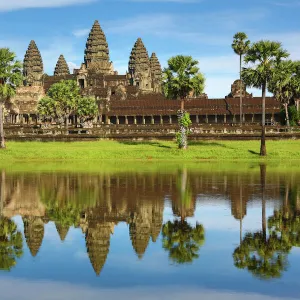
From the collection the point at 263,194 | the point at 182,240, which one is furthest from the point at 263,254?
the point at 263,194

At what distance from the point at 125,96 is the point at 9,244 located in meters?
117

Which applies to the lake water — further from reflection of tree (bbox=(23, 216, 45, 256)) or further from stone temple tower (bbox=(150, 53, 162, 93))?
stone temple tower (bbox=(150, 53, 162, 93))

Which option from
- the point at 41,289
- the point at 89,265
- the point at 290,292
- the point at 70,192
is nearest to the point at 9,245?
the point at 89,265

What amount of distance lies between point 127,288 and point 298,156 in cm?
4455

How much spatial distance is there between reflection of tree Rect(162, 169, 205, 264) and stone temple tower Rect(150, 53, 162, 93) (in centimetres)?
15810

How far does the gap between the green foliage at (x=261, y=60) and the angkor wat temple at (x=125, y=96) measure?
1757 inches

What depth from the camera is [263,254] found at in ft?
54.2

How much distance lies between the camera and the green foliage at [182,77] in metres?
61.3

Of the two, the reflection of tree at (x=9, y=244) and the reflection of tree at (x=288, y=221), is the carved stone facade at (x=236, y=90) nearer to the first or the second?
the reflection of tree at (x=288, y=221)

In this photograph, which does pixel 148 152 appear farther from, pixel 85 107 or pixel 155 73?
pixel 155 73

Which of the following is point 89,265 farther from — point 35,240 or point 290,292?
point 290,292

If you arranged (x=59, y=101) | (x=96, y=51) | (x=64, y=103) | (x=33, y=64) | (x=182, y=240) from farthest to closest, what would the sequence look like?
(x=33, y=64)
(x=96, y=51)
(x=59, y=101)
(x=64, y=103)
(x=182, y=240)

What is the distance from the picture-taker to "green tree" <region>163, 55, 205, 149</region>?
61188 millimetres

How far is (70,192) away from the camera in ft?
100.0
